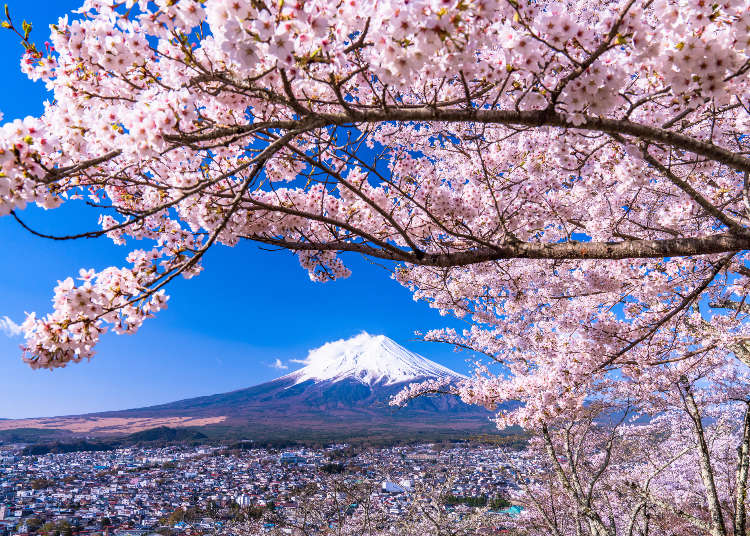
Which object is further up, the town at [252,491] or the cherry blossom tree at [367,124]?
the cherry blossom tree at [367,124]

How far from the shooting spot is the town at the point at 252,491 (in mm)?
15453

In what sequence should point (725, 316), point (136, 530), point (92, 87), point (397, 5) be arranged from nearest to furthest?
point (397, 5)
point (92, 87)
point (725, 316)
point (136, 530)

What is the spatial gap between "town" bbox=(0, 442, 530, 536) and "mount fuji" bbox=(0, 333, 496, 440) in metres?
36.8

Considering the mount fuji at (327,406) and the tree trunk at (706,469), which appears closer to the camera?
the tree trunk at (706,469)

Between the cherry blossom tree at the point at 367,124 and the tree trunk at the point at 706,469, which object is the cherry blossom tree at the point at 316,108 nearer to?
the cherry blossom tree at the point at 367,124

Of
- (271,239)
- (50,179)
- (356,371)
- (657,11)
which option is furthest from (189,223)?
(356,371)

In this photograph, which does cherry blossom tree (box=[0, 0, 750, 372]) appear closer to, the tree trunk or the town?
the tree trunk

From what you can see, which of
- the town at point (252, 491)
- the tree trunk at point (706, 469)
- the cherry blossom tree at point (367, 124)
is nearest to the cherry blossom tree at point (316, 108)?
the cherry blossom tree at point (367, 124)

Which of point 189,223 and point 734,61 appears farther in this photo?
point 189,223

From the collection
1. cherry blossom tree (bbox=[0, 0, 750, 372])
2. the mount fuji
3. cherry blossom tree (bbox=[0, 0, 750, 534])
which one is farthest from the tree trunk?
the mount fuji

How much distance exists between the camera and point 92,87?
2.61m

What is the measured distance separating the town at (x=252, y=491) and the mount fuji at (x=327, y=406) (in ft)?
121

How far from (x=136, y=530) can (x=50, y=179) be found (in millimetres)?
23231

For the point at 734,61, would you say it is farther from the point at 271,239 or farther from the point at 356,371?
the point at 356,371
